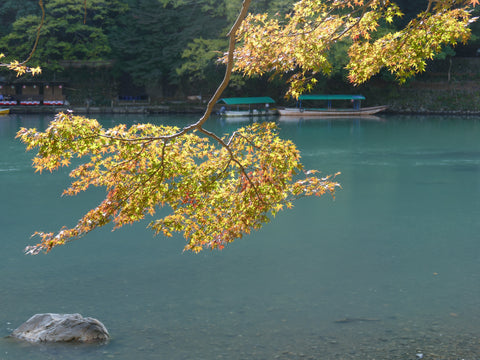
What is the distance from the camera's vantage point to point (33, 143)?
5.68m

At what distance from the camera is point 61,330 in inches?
303

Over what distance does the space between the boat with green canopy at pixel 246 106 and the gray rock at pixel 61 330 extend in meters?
35.0

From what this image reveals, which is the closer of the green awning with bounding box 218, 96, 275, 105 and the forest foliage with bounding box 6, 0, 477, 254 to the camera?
the forest foliage with bounding box 6, 0, 477, 254

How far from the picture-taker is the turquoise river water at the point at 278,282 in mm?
7816

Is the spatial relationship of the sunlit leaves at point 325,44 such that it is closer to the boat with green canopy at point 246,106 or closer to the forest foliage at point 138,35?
the boat with green canopy at point 246,106

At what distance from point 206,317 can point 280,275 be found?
2.16 m

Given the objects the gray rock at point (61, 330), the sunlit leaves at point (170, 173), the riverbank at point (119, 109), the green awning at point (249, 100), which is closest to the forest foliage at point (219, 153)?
the sunlit leaves at point (170, 173)

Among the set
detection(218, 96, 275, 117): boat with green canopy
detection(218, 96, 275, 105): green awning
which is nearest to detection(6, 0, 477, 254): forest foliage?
detection(218, 96, 275, 117): boat with green canopy

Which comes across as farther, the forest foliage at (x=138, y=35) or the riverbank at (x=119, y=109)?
the riverbank at (x=119, y=109)

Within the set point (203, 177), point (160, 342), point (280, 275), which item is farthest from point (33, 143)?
point (280, 275)

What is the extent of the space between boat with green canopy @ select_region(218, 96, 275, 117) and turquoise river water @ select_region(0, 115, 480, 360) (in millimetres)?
26213

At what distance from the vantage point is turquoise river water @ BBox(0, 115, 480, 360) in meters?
7.82

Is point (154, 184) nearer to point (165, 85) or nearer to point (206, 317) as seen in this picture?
point (206, 317)

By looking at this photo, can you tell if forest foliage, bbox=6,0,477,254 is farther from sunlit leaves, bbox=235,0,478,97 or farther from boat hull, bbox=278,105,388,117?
boat hull, bbox=278,105,388,117
